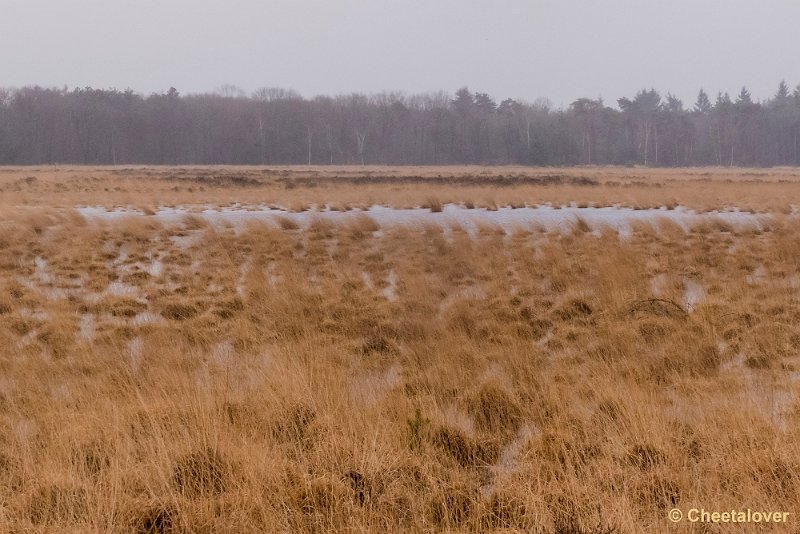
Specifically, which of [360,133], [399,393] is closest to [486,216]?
[399,393]

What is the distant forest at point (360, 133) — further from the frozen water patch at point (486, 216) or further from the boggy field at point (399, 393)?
the boggy field at point (399, 393)

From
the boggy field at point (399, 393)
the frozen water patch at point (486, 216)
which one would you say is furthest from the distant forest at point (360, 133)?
the boggy field at point (399, 393)

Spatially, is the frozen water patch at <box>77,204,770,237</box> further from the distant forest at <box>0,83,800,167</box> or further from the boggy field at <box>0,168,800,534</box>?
the distant forest at <box>0,83,800,167</box>

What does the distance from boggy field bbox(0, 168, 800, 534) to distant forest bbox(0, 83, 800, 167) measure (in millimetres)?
67932

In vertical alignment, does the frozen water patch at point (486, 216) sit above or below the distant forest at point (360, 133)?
below

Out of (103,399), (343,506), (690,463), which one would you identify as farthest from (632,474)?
(103,399)

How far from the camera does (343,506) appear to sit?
3371mm

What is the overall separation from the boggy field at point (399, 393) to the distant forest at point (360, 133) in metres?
67.9

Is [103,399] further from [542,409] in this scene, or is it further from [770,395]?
[770,395]

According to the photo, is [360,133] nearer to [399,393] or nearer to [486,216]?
[486,216]

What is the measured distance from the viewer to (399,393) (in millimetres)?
5074

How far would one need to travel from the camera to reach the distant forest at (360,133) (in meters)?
78.1

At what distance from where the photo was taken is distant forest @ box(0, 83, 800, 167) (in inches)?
3076

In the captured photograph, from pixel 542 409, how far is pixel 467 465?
1.00 m
